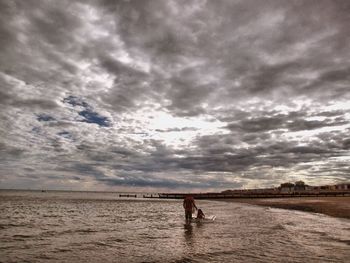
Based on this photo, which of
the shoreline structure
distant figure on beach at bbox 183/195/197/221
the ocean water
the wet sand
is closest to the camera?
the ocean water

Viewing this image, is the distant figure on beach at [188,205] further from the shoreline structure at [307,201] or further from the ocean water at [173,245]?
the shoreline structure at [307,201]

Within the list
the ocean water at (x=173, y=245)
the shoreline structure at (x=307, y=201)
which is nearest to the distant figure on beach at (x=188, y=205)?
the ocean water at (x=173, y=245)

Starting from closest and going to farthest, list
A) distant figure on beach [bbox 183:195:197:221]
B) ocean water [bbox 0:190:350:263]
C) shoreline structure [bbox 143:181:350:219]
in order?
1. ocean water [bbox 0:190:350:263]
2. distant figure on beach [bbox 183:195:197:221]
3. shoreline structure [bbox 143:181:350:219]

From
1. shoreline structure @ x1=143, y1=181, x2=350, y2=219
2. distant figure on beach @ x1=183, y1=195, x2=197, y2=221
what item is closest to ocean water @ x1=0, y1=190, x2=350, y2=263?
distant figure on beach @ x1=183, y1=195, x2=197, y2=221

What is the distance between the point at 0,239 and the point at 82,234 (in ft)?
14.3

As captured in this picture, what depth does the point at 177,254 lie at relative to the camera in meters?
13.1

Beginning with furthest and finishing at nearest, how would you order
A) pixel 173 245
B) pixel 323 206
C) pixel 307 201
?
pixel 307 201
pixel 323 206
pixel 173 245

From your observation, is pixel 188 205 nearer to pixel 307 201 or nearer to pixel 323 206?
pixel 323 206

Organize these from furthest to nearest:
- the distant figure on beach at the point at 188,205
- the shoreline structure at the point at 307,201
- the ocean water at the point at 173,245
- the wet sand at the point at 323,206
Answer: the shoreline structure at the point at 307,201, the wet sand at the point at 323,206, the distant figure on beach at the point at 188,205, the ocean water at the point at 173,245

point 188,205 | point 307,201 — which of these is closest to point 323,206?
point 307,201

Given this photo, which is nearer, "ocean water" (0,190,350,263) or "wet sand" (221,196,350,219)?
"ocean water" (0,190,350,263)

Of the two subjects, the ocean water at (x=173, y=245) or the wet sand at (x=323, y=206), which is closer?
the ocean water at (x=173, y=245)

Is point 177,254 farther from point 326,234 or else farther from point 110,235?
point 326,234

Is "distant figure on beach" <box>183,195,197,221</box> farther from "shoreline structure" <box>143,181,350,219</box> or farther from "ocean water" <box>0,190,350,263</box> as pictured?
"shoreline structure" <box>143,181,350,219</box>
